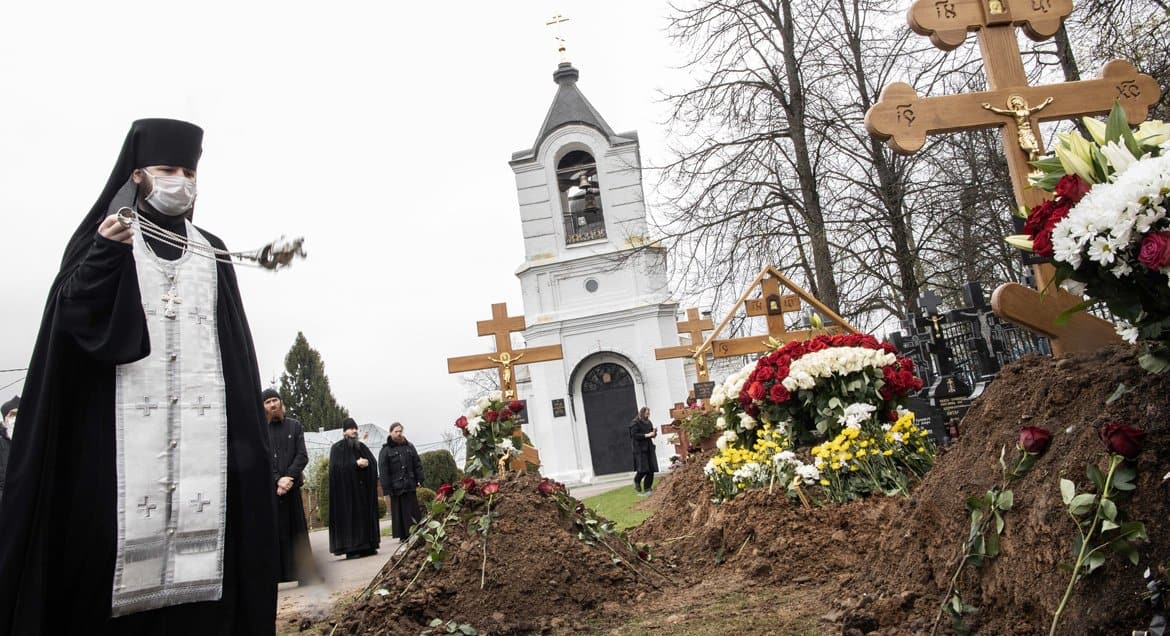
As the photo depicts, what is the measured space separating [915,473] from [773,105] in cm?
1119

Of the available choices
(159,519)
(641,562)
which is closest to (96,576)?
(159,519)

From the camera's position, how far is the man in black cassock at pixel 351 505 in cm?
1166

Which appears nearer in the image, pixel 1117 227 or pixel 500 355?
pixel 1117 227

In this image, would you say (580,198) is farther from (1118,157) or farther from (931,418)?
(1118,157)

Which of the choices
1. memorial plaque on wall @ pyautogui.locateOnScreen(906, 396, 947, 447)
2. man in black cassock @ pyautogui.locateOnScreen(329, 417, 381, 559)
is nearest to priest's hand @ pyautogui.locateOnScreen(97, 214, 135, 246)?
memorial plaque on wall @ pyautogui.locateOnScreen(906, 396, 947, 447)

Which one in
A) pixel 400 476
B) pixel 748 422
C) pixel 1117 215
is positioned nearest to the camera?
pixel 1117 215

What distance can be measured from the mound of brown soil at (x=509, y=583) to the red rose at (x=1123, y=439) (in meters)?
2.91

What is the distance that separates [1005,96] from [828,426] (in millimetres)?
2332

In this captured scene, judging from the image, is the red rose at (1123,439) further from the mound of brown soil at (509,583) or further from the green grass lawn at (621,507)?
the green grass lawn at (621,507)

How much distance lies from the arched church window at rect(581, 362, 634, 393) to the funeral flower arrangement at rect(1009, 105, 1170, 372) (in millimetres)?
23550

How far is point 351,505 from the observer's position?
1170 cm

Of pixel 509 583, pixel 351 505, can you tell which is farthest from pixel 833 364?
pixel 351 505

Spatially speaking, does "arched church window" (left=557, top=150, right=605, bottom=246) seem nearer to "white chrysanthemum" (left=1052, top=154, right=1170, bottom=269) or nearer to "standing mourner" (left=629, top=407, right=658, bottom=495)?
"standing mourner" (left=629, top=407, right=658, bottom=495)

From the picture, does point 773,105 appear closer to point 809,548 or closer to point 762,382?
point 762,382
